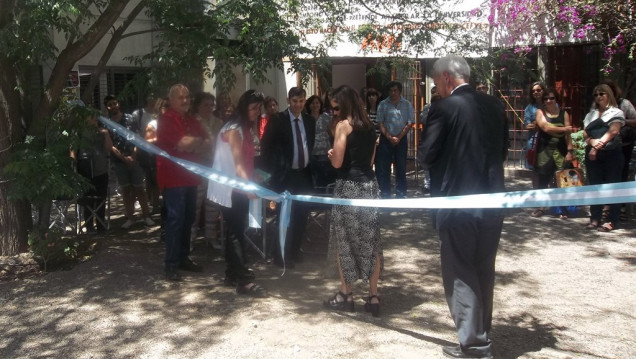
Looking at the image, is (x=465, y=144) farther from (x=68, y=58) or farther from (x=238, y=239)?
(x=68, y=58)

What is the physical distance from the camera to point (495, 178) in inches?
191

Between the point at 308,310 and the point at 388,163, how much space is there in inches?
215

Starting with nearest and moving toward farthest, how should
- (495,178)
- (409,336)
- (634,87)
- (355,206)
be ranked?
(495,178), (409,336), (355,206), (634,87)

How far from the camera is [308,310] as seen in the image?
5.97 metres

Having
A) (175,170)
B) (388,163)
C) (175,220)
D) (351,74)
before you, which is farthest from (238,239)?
(351,74)

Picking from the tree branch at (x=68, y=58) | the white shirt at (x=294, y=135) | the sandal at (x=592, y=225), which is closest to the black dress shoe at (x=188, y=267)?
the white shirt at (x=294, y=135)

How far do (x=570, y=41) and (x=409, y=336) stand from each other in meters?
9.65

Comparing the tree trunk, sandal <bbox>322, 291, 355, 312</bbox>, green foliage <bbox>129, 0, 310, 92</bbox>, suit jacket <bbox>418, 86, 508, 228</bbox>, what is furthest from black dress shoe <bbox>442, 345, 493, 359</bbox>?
the tree trunk

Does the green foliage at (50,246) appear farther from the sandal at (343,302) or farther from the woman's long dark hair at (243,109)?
the sandal at (343,302)

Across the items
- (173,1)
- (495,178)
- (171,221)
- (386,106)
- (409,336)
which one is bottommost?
(409,336)

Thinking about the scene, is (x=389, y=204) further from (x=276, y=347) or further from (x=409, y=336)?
(x=276, y=347)

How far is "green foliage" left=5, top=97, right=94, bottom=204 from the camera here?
6805 mm

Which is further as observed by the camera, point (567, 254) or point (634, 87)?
point (634, 87)

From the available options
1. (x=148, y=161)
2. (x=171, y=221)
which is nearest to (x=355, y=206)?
(x=171, y=221)
